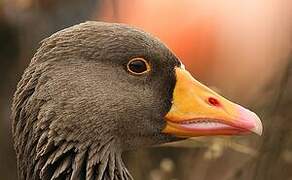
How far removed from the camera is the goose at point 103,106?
474cm

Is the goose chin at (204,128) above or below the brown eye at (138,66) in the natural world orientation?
below

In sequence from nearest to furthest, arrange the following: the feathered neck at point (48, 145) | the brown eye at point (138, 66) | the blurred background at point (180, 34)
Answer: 1. the feathered neck at point (48, 145)
2. the brown eye at point (138, 66)
3. the blurred background at point (180, 34)

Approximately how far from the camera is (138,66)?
4.84 meters

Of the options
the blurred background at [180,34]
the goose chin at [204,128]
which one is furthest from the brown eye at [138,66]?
the blurred background at [180,34]

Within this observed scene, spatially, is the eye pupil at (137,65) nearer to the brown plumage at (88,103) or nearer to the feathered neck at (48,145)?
the brown plumage at (88,103)

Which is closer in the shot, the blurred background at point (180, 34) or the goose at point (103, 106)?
the goose at point (103, 106)

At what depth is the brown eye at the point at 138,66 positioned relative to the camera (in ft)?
15.8

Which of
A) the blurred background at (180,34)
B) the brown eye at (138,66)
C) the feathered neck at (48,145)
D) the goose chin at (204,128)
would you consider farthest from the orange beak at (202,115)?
the blurred background at (180,34)

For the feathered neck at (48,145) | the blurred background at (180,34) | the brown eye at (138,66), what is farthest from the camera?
the blurred background at (180,34)

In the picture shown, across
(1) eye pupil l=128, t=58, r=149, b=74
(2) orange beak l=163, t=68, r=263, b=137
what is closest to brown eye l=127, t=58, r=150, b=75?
(1) eye pupil l=128, t=58, r=149, b=74

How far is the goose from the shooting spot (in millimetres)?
4738

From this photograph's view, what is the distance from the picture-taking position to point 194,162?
6855mm

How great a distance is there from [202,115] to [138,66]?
0.34 metres

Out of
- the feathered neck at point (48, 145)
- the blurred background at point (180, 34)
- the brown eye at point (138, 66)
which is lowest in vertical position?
the blurred background at point (180, 34)
